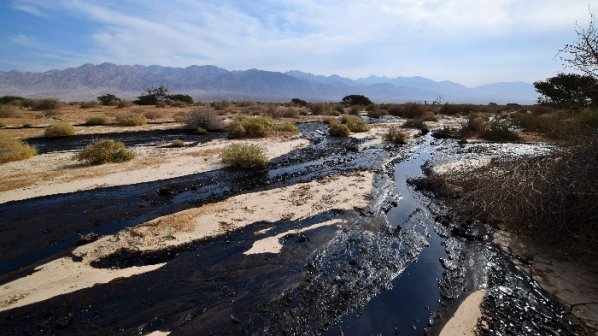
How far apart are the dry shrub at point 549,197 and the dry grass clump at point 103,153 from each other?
12.4 meters

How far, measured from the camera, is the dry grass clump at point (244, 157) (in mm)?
13328

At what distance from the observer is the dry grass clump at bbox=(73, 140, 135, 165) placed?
1309 cm

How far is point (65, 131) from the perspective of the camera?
19375mm

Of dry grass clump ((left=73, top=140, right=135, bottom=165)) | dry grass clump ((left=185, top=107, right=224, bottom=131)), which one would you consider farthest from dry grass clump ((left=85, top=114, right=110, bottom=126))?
dry grass clump ((left=73, top=140, right=135, bottom=165))

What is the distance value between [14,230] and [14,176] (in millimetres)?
5218

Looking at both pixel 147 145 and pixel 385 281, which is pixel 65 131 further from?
pixel 385 281

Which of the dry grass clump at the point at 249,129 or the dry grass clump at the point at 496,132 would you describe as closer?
the dry grass clump at the point at 249,129

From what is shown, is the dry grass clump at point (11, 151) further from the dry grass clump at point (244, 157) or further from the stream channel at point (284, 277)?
the dry grass clump at point (244, 157)

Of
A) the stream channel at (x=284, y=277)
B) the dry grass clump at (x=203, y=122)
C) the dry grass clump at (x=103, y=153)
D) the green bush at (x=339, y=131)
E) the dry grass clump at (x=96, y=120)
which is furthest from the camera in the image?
the dry grass clump at (x=96, y=120)

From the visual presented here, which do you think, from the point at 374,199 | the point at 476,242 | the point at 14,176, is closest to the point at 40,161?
the point at 14,176

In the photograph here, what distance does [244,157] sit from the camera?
43.7 feet

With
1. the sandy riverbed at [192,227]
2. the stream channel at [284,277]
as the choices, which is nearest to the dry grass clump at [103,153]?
the stream channel at [284,277]

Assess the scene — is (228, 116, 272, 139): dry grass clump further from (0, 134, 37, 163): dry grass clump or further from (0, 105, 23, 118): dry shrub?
(0, 105, 23, 118): dry shrub

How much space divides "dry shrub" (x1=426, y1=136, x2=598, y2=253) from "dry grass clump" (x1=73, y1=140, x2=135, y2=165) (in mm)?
12425
